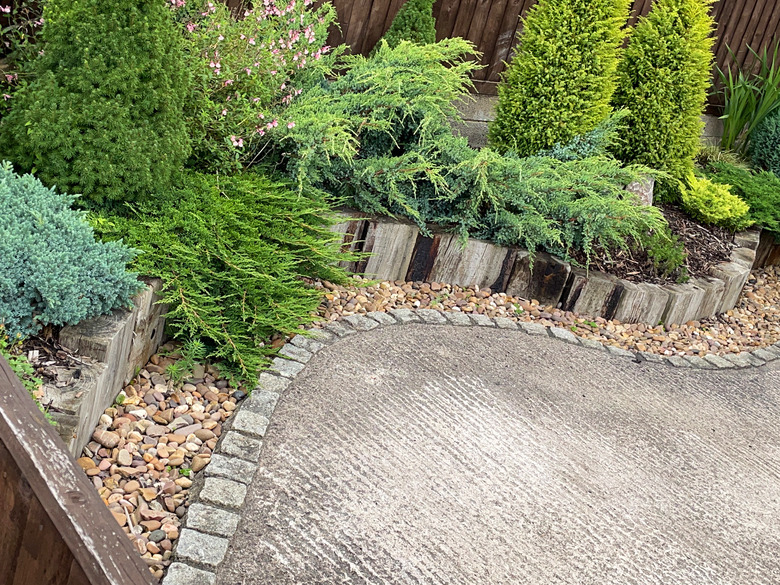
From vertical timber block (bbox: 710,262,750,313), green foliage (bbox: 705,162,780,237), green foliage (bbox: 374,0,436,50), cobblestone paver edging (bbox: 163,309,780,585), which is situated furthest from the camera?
green foliage (bbox: 705,162,780,237)

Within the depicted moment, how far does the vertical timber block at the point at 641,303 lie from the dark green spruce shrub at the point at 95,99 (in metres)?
2.93

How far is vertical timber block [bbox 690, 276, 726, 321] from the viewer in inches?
198

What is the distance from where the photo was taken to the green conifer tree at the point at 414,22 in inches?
215

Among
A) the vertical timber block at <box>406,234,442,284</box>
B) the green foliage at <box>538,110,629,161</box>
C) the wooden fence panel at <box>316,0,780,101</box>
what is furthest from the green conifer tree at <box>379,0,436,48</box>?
the vertical timber block at <box>406,234,442,284</box>

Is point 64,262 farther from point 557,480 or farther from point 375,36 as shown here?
point 375,36

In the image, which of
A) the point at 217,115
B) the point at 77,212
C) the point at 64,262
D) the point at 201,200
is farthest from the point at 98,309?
the point at 217,115

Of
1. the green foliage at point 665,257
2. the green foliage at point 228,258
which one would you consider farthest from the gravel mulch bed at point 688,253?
the green foliage at point 228,258

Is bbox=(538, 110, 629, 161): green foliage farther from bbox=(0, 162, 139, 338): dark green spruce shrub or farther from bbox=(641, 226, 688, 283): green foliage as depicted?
bbox=(0, 162, 139, 338): dark green spruce shrub

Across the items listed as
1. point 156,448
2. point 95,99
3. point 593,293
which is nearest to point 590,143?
point 593,293

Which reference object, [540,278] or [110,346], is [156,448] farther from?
[540,278]

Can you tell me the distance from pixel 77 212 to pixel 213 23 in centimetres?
166

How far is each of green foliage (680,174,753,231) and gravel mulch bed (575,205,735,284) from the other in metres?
0.07

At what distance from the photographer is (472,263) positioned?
14.8 ft

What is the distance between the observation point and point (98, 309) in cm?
269
